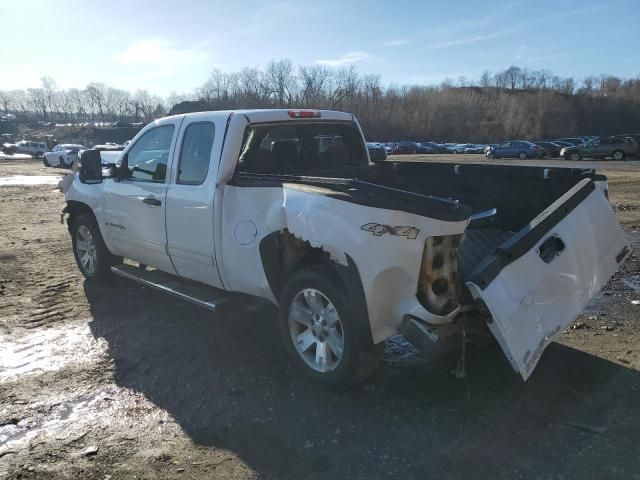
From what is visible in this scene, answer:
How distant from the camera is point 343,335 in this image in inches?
142

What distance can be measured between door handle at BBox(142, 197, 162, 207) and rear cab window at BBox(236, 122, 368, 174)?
1.06 metres

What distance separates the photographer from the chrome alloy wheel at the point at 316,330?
3.73m

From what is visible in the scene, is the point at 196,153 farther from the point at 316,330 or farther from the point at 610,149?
the point at 610,149

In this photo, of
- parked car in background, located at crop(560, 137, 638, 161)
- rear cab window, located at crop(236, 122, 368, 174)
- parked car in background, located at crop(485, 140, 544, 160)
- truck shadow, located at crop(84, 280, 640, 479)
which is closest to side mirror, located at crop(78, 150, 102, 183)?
truck shadow, located at crop(84, 280, 640, 479)

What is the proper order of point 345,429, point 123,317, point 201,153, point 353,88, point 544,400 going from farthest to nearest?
point 353,88 → point 123,317 → point 201,153 → point 544,400 → point 345,429

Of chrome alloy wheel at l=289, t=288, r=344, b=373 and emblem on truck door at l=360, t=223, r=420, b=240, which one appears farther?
chrome alloy wheel at l=289, t=288, r=344, b=373

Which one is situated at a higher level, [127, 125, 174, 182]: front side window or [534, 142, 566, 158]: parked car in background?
[127, 125, 174, 182]: front side window

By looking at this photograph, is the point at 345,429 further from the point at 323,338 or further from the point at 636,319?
the point at 636,319

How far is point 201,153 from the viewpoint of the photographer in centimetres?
481

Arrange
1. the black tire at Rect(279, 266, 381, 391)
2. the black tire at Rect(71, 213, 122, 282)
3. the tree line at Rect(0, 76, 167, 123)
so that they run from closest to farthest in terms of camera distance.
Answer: the black tire at Rect(279, 266, 381, 391)
the black tire at Rect(71, 213, 122, 282)
the tree line at Rect(0, 76, 167, 123)

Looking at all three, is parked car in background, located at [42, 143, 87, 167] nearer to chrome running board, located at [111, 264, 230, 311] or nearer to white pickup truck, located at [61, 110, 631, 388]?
white pickup truck, located at [61, 110, 631, 388]

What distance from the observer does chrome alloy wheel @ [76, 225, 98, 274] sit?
6.66 metres

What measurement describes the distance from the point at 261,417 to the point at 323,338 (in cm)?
70

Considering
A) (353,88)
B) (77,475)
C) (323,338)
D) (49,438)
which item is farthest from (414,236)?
(353,88)
